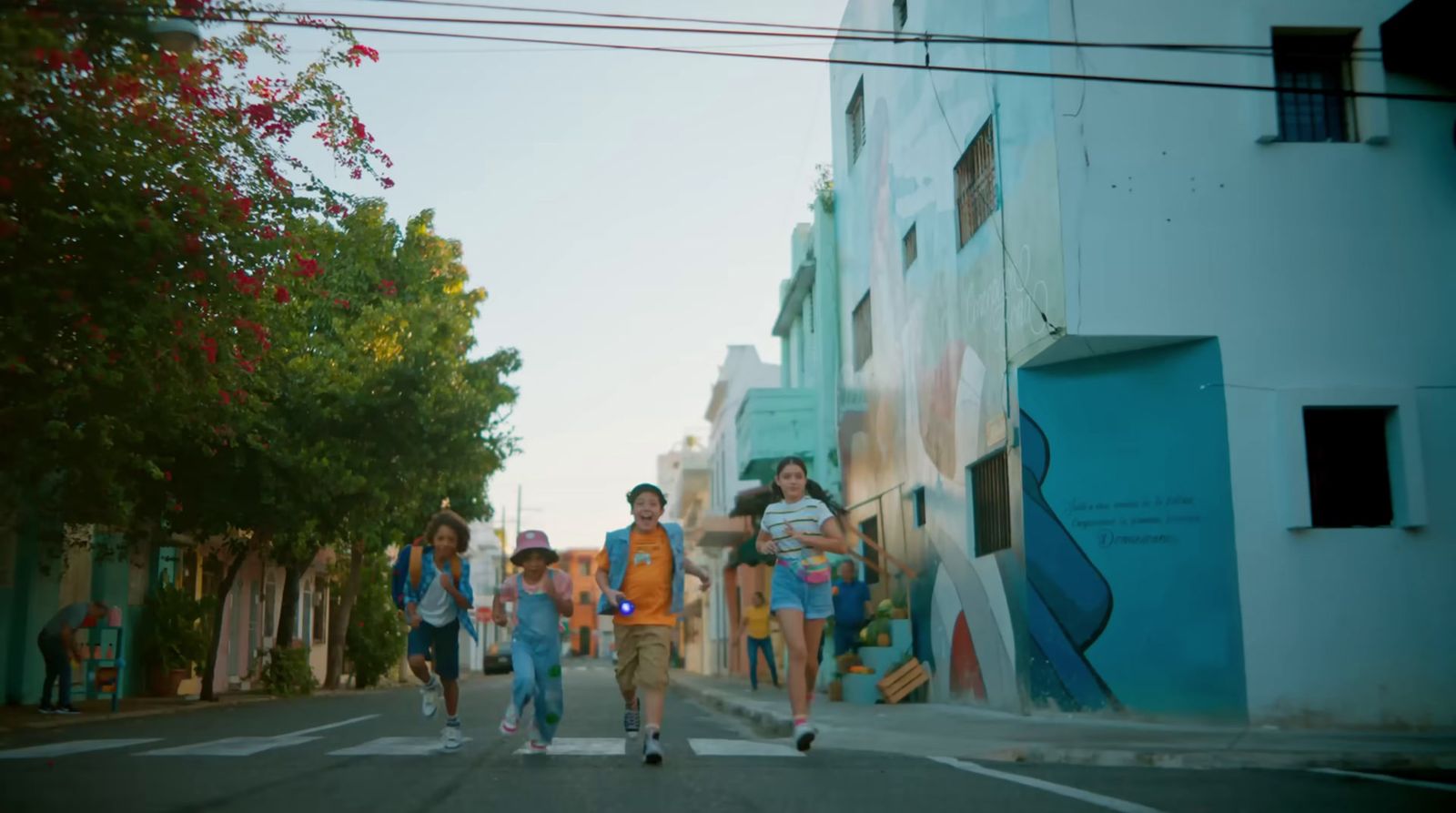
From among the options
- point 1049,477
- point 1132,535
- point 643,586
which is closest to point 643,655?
point 643,586

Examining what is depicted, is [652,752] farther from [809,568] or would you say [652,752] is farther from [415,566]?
[415,566]

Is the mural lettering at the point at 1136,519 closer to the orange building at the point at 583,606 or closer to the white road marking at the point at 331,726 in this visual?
the white road marking at the point at 331,726

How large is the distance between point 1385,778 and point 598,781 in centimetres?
447

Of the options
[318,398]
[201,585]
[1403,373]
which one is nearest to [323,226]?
[318,398]

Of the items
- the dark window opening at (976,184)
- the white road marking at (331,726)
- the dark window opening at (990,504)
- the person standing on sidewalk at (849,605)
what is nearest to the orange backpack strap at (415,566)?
the white road marking at (331,726)

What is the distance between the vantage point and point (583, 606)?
148125 mm

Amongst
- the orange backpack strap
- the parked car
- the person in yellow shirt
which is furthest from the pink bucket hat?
the parked car

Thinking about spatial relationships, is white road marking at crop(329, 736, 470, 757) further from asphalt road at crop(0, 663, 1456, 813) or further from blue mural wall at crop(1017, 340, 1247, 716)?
blue mural wall at crop(1017, 340, 1247, 716)

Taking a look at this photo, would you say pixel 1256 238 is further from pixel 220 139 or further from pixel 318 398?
pixel 318 398

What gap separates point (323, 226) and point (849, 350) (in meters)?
12.6

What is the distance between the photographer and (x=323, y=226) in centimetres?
1406

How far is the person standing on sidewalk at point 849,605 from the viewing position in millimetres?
18859

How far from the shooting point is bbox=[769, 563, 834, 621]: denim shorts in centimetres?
963

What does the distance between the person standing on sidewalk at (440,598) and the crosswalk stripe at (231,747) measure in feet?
3.93
